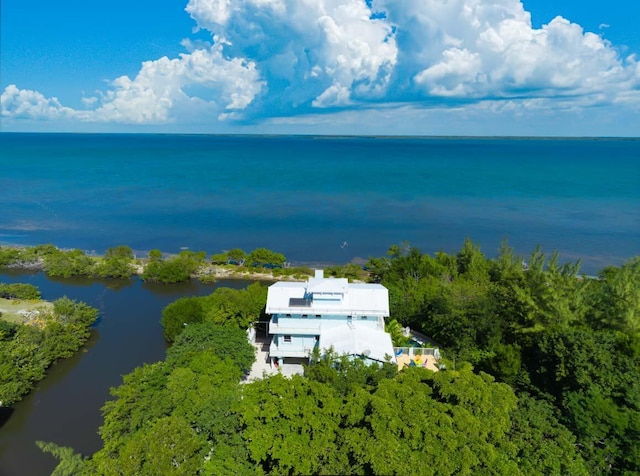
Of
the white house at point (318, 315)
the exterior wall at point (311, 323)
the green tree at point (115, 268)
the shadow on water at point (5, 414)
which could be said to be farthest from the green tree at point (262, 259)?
the shadow on water at point (5, 414)

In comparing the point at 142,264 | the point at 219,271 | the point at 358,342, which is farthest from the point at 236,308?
the point at 142,264

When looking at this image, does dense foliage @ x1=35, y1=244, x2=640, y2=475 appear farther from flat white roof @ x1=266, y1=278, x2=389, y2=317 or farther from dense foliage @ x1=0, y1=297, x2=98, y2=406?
dense foliage @ x1=0, y1=297, x2=98, y2=406

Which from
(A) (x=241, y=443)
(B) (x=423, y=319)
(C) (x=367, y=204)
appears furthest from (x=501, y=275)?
(C) (x=367, y=204)

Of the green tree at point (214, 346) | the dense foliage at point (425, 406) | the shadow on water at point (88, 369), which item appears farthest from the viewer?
the green tree at point (214, 346)

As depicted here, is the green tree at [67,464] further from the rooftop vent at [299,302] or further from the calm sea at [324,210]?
the calm sea at [324,210]

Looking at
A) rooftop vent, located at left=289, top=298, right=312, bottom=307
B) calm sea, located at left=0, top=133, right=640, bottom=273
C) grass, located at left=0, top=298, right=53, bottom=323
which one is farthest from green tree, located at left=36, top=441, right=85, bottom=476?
calm sea, located at left=0, top=133, right=640, bottom=273

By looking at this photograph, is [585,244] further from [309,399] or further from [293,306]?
[309,399]

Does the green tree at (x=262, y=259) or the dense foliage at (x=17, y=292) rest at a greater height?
the green tree at (x=262, y=259)

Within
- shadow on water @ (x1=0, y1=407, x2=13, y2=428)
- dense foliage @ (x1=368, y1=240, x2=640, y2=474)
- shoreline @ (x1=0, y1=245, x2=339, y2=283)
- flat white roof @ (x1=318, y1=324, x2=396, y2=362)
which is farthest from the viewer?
shoreline @ (x1=0, y1=245, x2=339, y2=283)
